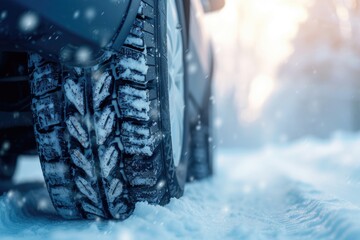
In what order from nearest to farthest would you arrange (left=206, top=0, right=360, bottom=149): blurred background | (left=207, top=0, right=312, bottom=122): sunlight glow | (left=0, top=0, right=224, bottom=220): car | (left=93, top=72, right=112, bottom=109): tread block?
(left=0, top=0, right=224, bottom=220): car → (left=93, top=72, right=112, bottom=109): tread block → (left=206, top=0, right=360, bottom=149): blurred background → (left=207, top=0, right=312, bottom=122): sunlight glow

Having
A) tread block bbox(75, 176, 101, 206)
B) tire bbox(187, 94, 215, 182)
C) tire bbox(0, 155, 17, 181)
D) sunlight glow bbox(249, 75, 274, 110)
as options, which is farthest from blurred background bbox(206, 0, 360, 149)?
tread block bbox(75, 176, 101, 206)

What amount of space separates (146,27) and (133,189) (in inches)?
21.7

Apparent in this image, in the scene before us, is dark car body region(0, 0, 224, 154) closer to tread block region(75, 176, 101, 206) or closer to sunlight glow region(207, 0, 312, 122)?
tread block region(75, 176, 101, 206)

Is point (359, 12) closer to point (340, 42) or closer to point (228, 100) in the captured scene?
point (340, 42)

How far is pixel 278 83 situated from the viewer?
12.6 meters

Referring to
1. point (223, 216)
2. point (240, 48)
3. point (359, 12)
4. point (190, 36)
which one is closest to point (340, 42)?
point (240, 48)

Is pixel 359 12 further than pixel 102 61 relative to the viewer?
Yes

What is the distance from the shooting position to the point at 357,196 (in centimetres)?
162

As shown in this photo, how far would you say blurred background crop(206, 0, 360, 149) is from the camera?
10.3 m

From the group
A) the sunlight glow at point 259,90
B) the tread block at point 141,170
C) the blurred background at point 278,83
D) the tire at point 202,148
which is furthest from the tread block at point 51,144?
the sunlight glow at point 259,90

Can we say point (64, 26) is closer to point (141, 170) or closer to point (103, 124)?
point (103, 124)

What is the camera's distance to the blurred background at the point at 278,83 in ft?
33.8

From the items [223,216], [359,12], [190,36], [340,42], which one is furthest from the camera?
[340,42]

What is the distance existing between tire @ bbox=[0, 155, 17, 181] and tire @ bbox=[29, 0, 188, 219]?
1.70 metres
